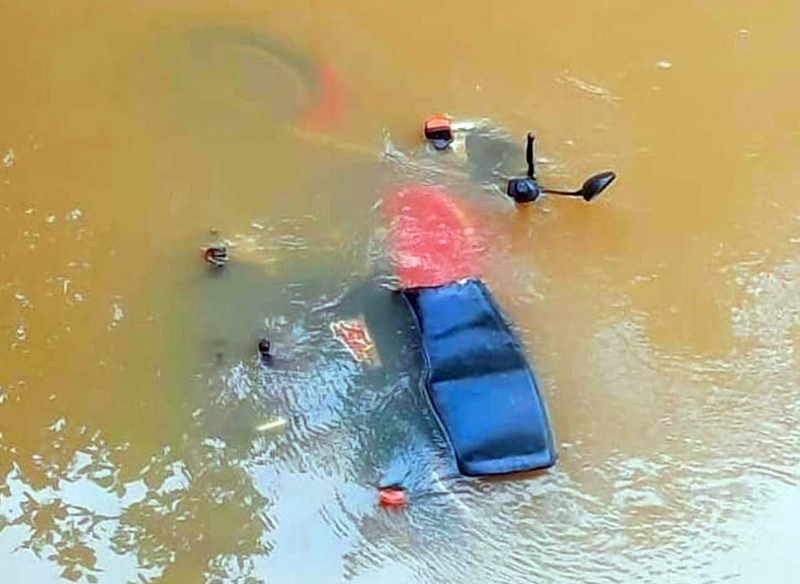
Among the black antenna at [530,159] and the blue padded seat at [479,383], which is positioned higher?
the black antenna at [530,159]

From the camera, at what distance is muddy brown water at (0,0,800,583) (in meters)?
3.11

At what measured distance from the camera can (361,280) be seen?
3242 millimetres

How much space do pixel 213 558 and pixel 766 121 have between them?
1791 millimetres

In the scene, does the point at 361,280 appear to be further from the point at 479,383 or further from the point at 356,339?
the point at 479,383

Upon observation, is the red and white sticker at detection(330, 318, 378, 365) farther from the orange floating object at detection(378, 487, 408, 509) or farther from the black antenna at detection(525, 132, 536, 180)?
the black antenna at detection(525, 132, 536, 180)

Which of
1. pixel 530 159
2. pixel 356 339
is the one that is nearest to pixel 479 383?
pixel 356 339

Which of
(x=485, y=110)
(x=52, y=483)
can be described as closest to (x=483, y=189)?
(x=485, y=110)

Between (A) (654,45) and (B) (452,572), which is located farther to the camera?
(A) (654,45)

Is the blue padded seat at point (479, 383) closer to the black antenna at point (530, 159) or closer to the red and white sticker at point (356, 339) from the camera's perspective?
the red and white sticker at point (356, 339)

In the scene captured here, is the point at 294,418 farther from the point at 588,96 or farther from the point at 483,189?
the point at 588,96

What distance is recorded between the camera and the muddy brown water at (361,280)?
10.2ft

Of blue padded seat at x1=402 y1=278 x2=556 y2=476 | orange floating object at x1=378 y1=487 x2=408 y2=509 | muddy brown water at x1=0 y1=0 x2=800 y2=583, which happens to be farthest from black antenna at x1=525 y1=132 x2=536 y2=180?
orange floating object at x1=378 y1=487 x2=408 y2=509

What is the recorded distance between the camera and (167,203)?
328 cm

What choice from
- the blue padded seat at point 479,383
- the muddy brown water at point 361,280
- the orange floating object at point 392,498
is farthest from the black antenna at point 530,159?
the orange floating object at point 392,498
